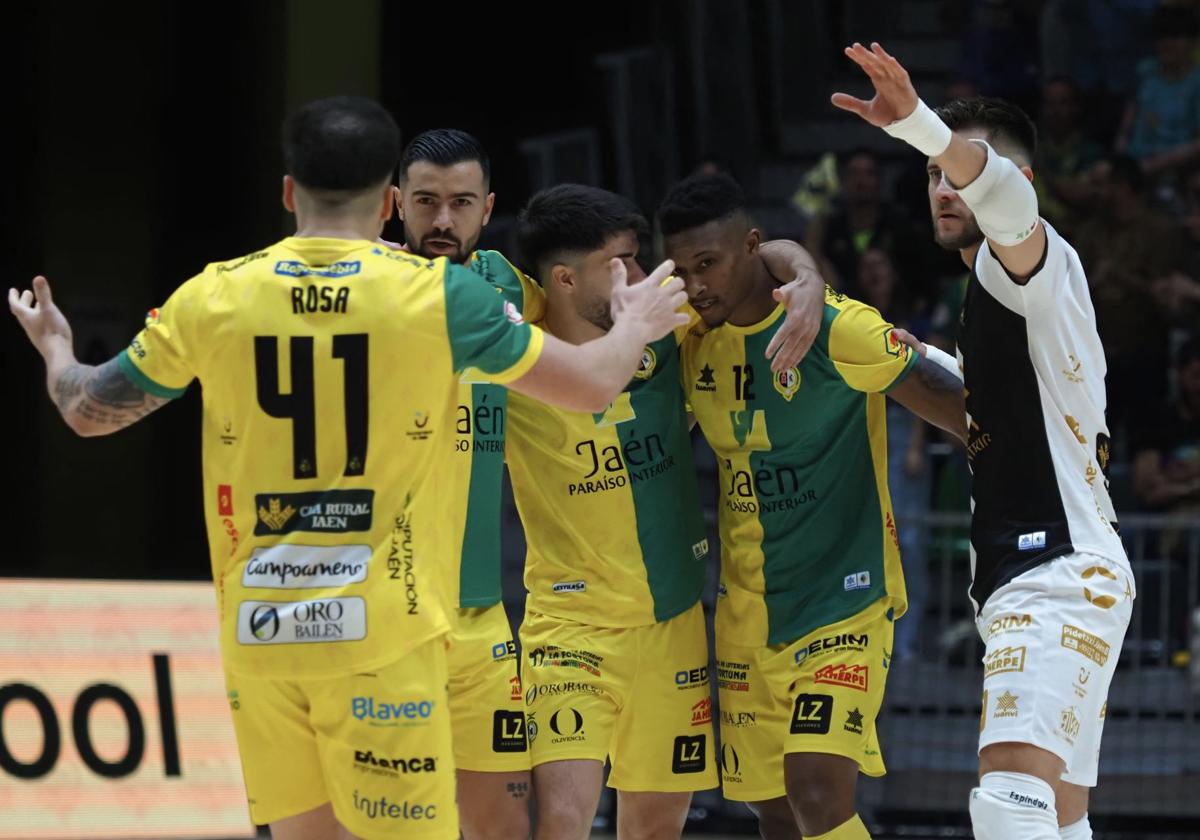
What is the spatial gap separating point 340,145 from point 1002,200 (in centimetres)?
170

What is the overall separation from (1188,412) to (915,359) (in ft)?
17.7

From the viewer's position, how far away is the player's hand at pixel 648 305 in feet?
14.8

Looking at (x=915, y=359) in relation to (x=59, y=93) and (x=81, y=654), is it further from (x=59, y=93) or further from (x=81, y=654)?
(x=59, y=93)

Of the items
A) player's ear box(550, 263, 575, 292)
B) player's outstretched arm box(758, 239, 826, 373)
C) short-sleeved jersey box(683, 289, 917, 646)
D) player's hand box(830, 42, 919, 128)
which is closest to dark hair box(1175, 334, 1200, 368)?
short-sleeved jersey box(683, 289, 917, 646)

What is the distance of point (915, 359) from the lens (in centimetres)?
561

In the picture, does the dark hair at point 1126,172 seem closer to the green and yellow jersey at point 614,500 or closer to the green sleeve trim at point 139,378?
the green and yellow jersey at point 614,500

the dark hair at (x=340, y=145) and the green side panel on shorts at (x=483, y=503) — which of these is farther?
the green side panel on shorts at (x=483, y=503)

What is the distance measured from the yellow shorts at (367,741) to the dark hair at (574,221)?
171 cm

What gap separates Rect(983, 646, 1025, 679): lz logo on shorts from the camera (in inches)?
184

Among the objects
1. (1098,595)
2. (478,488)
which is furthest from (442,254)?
(1098,595)

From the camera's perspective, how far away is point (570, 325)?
227 inches

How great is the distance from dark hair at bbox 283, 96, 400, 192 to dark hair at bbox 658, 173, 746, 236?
156 cm

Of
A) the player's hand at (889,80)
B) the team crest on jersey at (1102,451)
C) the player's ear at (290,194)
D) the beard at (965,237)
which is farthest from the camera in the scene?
the beard at (965,237)

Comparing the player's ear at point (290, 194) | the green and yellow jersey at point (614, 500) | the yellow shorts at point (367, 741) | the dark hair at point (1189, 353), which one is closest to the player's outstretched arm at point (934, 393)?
the green and yellow jersey at point (614, 500)
